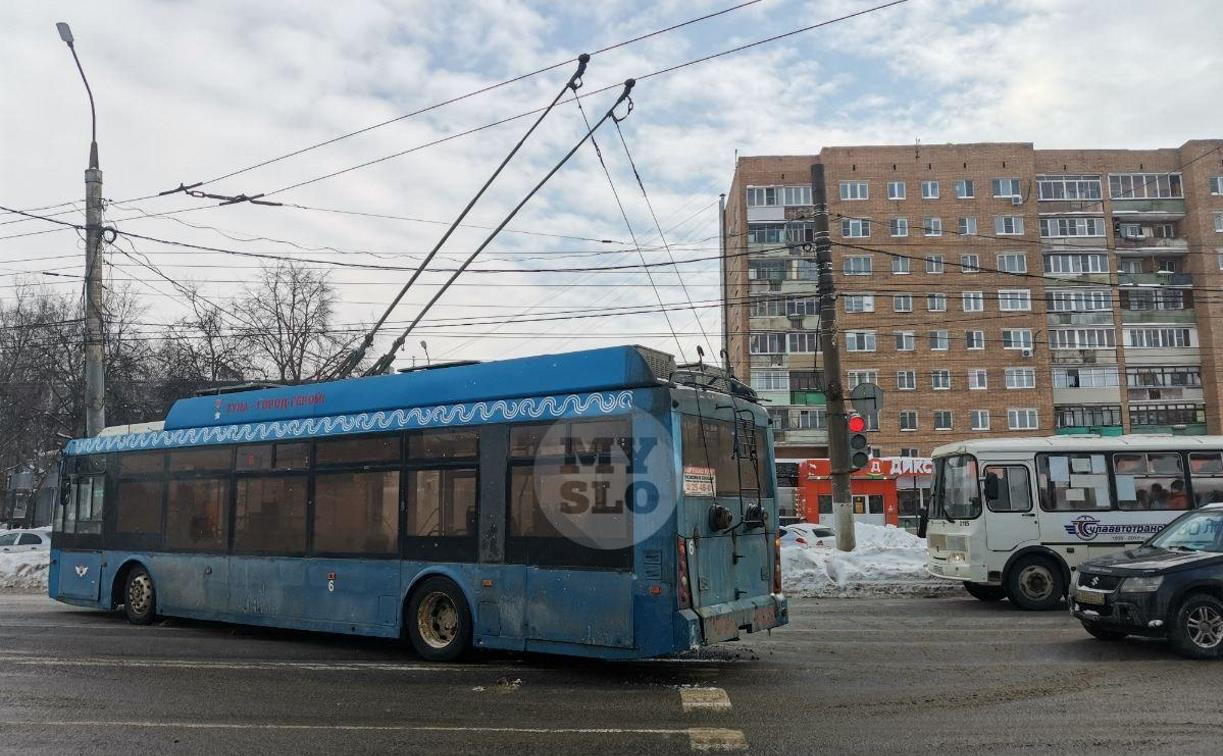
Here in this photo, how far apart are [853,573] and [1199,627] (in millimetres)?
8428

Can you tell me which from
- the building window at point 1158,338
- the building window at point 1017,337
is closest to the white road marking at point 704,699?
the building window at point 1017,337

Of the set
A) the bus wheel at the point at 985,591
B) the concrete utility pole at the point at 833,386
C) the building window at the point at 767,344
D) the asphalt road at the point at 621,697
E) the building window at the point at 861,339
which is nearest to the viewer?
the asphalt road at the point at 621,697

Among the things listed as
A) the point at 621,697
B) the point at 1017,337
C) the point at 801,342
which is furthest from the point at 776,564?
the point at 1017,337

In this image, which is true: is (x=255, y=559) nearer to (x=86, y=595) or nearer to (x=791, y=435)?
(x=86, y=595)

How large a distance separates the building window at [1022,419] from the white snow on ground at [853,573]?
1699 inches

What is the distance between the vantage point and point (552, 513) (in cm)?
863

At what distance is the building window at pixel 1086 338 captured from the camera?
58.6 metres

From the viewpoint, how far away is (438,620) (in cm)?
956

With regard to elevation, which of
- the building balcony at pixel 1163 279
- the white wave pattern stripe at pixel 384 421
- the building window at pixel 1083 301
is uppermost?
the building balcony at pixel 1163 279

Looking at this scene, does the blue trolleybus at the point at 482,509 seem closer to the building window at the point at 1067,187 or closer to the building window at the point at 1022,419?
the building window at the point at 1022,419

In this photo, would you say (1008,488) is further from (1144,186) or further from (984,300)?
(1144,186)

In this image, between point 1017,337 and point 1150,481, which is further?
point 1017,337

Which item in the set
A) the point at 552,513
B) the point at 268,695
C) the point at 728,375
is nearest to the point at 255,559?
the point at 268,695

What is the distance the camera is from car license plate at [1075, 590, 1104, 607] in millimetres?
9664
